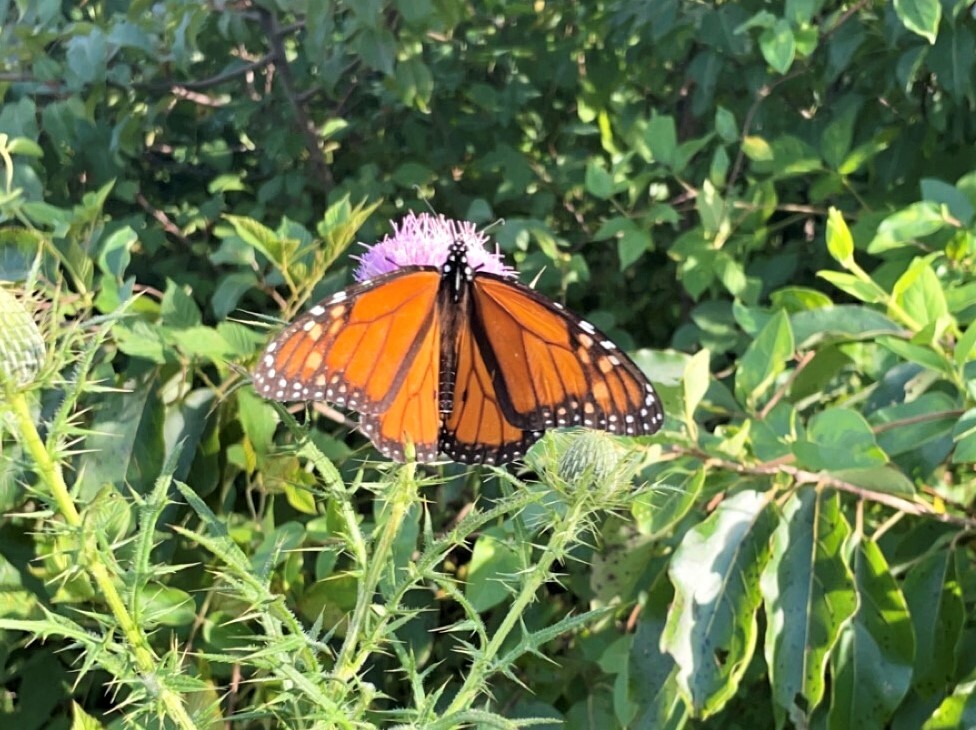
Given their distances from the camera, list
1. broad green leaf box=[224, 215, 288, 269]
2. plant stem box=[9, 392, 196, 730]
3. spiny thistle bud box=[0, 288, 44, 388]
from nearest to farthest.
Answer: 1. plant stem box=[9, 392, 196, 730]
2. spiny thistle bud box=[0, 288, 44, 388]
3. broad green leaf box=[224, 215, 288, 269]

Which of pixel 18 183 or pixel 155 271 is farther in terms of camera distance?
pixel 155 271

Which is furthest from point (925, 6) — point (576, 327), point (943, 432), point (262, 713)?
point (262, 713)

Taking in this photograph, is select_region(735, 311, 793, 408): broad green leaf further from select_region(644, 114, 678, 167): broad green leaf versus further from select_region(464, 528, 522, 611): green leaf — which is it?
select_region(644, 114, 678, 167): broad green leaf

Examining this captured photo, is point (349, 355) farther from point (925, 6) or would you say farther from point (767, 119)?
point (767, 119)

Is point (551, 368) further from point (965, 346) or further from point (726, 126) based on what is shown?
point (726, 126)

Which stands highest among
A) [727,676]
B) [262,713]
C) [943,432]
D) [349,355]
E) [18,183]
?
[18,183]

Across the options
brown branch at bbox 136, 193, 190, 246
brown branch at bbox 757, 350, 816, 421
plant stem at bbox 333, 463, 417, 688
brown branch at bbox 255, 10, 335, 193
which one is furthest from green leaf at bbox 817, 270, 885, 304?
brown branch at bbox 136, 193, 190, 246
